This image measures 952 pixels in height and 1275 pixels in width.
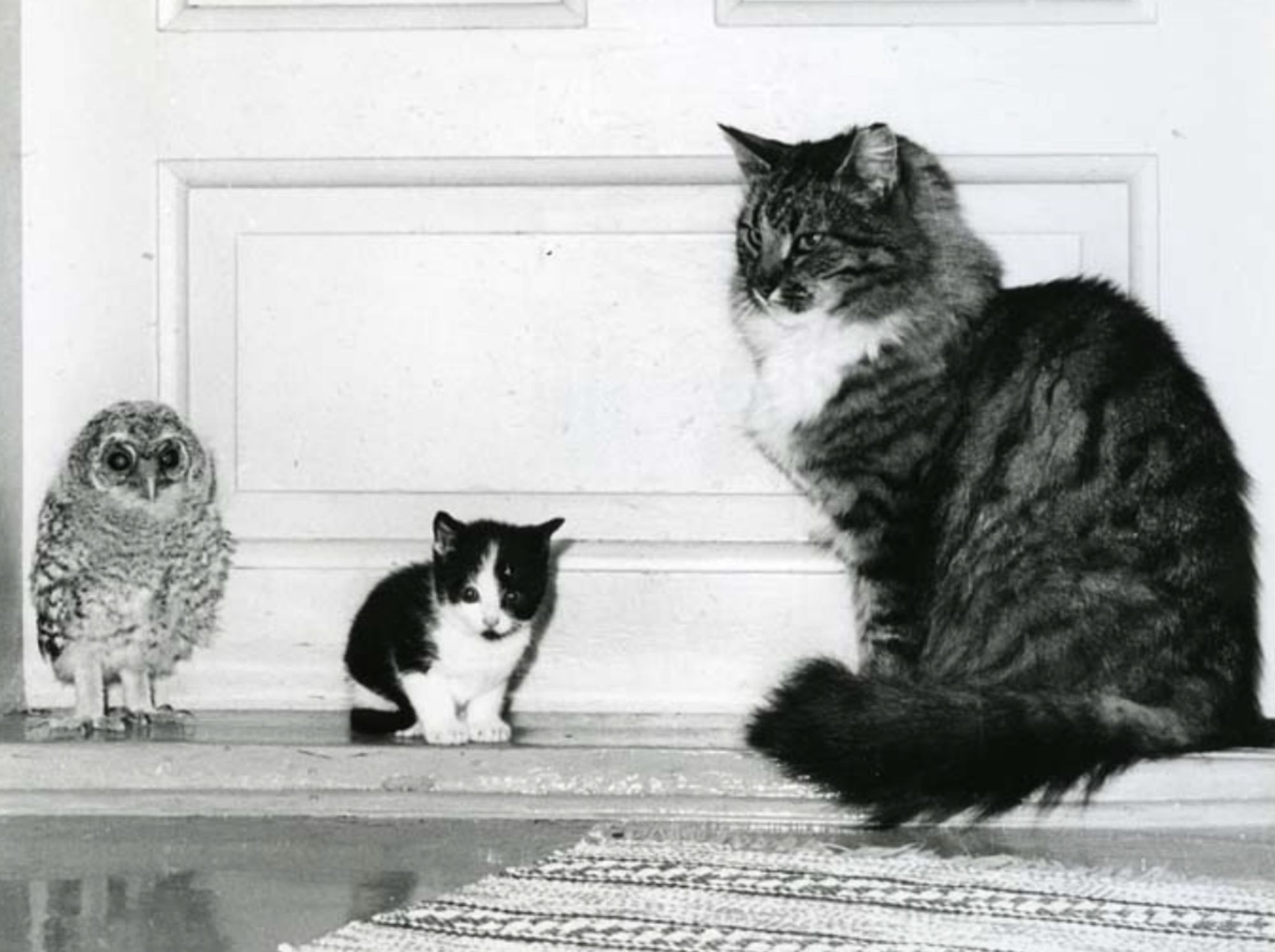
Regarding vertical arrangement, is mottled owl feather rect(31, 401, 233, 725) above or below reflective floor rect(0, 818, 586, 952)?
above

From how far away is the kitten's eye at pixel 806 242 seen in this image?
266 centimetres

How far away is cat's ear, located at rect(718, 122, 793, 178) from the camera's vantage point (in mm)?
2656

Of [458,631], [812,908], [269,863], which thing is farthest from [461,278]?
[812,908]

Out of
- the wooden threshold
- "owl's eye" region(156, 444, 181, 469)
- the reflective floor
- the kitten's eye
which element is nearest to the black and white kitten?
the wooden threshold

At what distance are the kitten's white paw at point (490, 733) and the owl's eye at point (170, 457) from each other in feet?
1.66

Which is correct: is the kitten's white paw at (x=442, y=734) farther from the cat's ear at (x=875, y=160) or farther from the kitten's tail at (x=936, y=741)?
the cat's ear at (x=875, y=160)

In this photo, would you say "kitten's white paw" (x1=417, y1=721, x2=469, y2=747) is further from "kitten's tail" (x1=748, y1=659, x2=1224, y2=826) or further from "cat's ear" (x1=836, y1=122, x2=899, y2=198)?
"cat's ear" (x1=836, y1=122, x2=899, y2=198)

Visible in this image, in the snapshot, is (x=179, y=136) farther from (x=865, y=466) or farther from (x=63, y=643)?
(x=865, y=466)

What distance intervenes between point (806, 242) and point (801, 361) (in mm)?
149

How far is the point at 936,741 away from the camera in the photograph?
2.26m

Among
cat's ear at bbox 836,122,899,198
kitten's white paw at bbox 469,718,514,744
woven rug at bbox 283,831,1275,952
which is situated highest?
cat's ear at bbox 836,122,899,198

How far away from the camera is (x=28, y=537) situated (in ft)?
9.48

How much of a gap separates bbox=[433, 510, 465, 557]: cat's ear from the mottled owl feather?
0.34 meters

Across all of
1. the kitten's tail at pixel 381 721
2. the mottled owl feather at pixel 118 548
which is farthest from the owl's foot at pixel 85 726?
the kitten's tail at pixel 381 721
